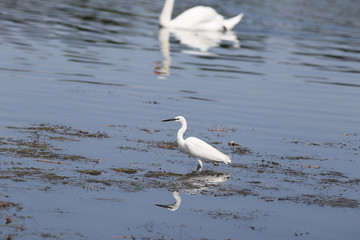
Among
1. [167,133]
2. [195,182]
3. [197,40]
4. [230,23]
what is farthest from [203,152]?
[230,23]

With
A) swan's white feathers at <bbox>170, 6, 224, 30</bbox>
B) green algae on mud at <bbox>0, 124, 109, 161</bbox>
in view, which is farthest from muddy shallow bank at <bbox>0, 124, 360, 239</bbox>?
swan's white feathers at <bbox>170, 6, 224, 30</bbox>

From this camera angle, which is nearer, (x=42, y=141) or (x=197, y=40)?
(x=42, y=141)

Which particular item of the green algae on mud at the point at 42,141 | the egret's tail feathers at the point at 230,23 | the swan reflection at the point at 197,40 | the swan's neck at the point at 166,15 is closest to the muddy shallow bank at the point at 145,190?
the green algae on mud at the point at 42,141

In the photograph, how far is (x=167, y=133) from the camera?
16.6 metres

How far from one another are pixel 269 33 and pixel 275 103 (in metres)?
19.2

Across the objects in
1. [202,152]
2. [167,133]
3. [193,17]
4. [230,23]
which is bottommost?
[167,133]

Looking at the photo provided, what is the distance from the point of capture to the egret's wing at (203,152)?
43.8ft

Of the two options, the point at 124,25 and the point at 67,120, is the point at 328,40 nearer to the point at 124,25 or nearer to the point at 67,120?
the point at 124,25

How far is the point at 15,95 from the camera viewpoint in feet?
63.3

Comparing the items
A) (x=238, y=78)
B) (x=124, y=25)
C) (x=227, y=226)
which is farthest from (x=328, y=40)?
(x=227, y=226)

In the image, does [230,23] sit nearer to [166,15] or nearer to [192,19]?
[192,19]

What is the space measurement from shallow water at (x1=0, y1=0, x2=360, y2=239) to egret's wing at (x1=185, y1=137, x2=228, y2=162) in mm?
309

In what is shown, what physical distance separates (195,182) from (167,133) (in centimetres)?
402

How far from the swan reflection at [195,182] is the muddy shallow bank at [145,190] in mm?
18
